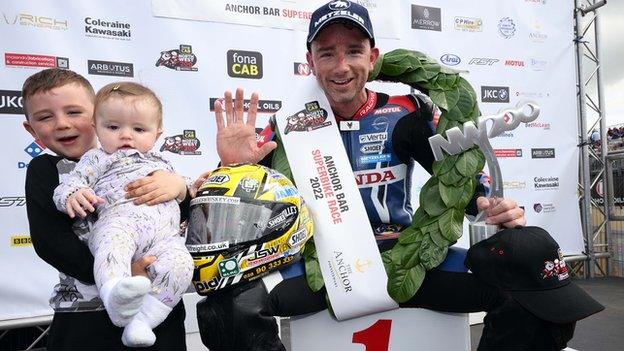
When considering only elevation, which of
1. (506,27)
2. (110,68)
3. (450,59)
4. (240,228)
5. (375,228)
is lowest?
(375,228)

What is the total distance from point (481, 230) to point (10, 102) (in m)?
3.37

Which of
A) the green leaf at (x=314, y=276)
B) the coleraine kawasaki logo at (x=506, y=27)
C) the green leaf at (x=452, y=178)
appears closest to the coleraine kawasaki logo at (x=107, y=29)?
the green leaf at (x=314, y=276)

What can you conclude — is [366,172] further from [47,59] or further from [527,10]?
[527,10]

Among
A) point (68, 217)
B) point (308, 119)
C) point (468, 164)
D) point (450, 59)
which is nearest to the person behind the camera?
point (68, 217)

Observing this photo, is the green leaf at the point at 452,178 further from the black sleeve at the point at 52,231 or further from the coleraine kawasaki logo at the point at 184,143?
the coleraine kawasaki logo at the point at 184,143

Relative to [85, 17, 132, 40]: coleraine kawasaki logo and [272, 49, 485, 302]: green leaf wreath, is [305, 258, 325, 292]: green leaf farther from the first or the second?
[85, 17, 132, 40]: coleraine kawasaki logo

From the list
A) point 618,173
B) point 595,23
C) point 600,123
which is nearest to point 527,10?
point 595,23

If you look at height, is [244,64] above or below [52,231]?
above

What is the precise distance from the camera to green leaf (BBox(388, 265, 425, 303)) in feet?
A: 5.20

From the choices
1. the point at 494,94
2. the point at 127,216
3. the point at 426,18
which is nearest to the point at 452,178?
the point at 127,216

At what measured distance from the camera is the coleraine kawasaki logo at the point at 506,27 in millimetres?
5371

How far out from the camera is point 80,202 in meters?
1.33

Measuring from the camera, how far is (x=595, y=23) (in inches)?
231

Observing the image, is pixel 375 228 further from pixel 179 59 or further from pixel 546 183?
pixel 546 183
